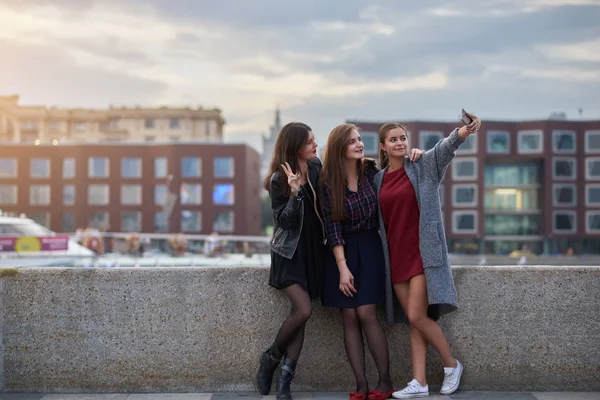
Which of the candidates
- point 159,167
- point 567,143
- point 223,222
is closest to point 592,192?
point 567,143

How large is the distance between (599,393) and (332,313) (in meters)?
2.13

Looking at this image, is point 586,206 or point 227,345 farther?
point 586,206

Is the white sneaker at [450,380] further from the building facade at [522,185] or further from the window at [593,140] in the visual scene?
the window at [593,140]

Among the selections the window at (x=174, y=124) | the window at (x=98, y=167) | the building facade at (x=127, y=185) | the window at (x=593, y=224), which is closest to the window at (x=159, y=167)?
the building facade at (x=127, y=185)

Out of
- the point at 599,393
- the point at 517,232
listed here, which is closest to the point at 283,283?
the point at 599,393

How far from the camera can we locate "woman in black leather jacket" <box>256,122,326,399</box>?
5016 mm

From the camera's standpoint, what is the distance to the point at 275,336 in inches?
214

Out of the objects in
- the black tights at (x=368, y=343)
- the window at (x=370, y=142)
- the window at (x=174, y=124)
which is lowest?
the black tights at (x=368, y=343)

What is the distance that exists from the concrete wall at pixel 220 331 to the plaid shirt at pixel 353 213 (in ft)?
2.49

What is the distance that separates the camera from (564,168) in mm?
69125

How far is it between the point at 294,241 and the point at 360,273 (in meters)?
0.54

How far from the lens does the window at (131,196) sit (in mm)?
71000

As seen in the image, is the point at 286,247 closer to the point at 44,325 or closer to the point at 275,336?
the point at 275,336

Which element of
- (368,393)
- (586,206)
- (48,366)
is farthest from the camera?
(586,206)
